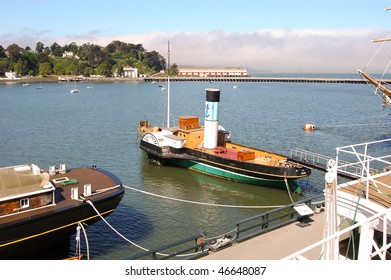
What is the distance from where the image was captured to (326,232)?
7574 millimetres

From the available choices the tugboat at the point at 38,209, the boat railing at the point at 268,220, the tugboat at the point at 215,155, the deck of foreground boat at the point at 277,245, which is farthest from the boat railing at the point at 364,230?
the tugboat at the point at 215,155

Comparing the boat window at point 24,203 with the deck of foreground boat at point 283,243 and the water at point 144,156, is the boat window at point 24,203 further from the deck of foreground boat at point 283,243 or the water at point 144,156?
the deck of foreground boat at point 283,243

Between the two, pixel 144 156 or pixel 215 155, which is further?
pixel 144 156

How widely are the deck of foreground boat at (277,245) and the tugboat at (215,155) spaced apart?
13.1 m

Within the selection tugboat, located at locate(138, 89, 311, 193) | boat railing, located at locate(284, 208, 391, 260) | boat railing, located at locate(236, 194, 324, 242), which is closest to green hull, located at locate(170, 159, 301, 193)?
tugboat, located at locate(138, 89, 311, 193)

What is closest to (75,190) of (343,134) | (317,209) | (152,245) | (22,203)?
(22,203)

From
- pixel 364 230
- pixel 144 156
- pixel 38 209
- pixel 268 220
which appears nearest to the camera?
pixel 364 230

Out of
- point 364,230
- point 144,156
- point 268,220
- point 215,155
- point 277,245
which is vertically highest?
point 364,230

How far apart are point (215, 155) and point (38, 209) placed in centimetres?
1681

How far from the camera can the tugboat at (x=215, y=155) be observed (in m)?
26.9

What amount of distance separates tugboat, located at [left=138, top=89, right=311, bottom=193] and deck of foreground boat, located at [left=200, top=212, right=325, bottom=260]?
13085 mm

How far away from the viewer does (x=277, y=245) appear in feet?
39.5

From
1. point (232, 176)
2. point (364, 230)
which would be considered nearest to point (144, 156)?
point (232, 176)

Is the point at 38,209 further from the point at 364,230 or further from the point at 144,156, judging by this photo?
the point at 144,156
